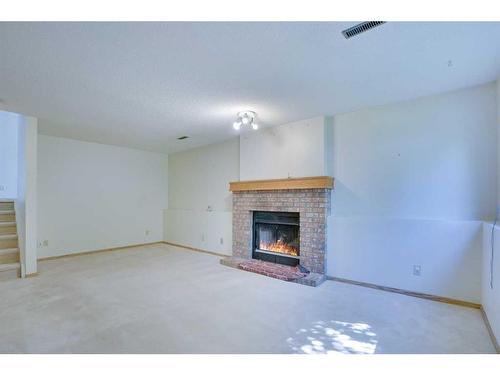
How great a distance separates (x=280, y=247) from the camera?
4.59 meters

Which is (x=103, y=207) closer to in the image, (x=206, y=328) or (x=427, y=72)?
(x=206, y=328)

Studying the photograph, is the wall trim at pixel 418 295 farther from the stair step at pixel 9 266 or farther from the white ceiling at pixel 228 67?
the stair step at pixel 9 266

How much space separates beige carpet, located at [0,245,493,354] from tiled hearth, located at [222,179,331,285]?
0.49m

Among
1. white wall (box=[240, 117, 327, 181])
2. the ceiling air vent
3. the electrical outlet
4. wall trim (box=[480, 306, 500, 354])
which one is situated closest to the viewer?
the ceiling air vent

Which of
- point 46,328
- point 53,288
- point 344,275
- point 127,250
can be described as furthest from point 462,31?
point 127,250

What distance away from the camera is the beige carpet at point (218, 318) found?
6.79 ft

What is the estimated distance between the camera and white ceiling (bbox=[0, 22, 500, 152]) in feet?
6.49

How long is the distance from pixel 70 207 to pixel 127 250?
1454 mm

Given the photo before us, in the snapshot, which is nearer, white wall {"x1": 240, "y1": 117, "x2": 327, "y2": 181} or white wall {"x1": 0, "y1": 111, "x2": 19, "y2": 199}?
white wall {"x1": 240, "y1": 117, "x2": 327, "y2": 181}

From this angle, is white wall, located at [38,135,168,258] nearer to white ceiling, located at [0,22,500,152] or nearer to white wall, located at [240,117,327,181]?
white ceiling, located at [0,22,500,152]

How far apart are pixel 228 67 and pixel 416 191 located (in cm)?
266

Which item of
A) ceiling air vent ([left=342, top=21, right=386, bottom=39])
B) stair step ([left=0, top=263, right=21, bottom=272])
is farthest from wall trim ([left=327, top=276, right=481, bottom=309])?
stair step ([left=0, top=263, right=21, bottom=272])

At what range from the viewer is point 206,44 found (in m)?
2.13

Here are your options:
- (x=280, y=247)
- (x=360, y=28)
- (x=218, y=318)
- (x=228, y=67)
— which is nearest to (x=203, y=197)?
(x=280, y=247)
